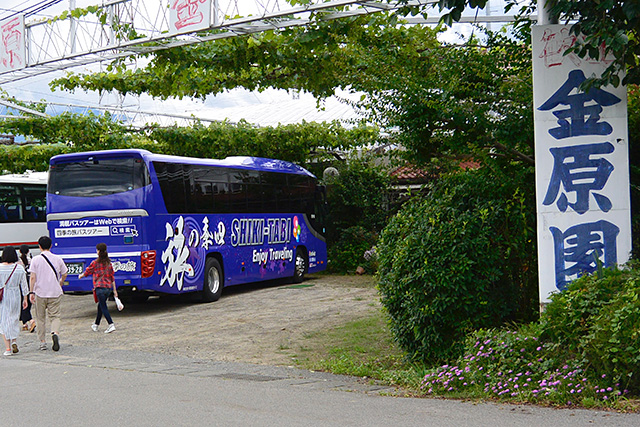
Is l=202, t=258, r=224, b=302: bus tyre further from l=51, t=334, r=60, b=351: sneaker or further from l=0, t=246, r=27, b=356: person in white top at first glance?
l=0, t=246, r=27, b=356: person in white top

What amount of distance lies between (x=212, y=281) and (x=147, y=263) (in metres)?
2.74

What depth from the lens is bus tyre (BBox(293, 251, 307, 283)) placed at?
2220 cm

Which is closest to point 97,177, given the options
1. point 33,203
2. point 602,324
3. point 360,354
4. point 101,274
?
point 101,274

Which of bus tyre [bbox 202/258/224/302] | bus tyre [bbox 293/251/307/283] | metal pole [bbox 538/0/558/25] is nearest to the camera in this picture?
metal pole [bbox 538/0/558/25]

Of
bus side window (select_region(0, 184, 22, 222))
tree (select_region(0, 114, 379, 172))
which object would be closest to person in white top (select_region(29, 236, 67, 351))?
bus side window (select_region(0, 184, 22, 222))

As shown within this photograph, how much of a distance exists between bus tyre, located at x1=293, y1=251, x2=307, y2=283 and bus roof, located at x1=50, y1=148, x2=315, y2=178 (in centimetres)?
244

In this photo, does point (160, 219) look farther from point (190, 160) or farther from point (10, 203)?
point (10, 203)

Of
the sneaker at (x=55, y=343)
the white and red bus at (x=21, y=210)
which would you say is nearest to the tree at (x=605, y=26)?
the sneaker at (x=55, y=343)

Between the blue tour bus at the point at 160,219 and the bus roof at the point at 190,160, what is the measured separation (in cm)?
2

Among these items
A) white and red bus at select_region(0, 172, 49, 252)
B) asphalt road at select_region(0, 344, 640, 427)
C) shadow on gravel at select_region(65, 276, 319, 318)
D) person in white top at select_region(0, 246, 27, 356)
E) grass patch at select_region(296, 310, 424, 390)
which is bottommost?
shadow on gravel at select_region(65, 276, 319, 318)

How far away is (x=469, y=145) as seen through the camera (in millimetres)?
9289

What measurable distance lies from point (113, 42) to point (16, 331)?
17.1 ft

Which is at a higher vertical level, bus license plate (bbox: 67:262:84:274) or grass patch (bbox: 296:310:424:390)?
bus license plate (bbox: 67:262:84:274)

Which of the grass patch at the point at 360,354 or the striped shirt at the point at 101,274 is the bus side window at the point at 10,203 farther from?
the grass patch at the point at 360,354
